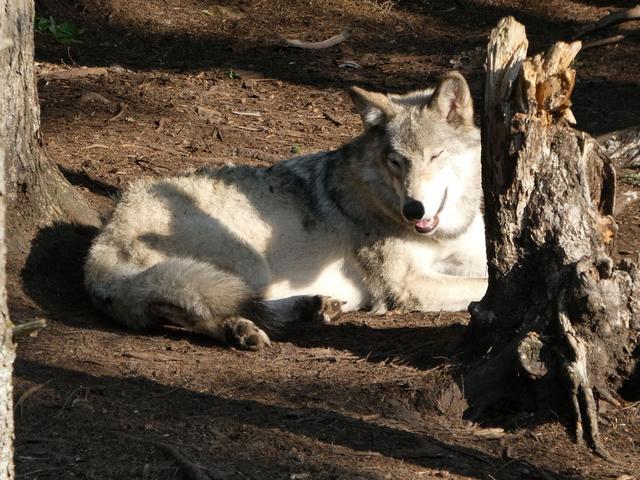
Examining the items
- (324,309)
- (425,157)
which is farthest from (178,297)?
(425,157)

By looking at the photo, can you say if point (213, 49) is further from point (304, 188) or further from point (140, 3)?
point (304, 188)

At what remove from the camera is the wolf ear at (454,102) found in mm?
5818

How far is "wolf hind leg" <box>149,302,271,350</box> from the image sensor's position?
5.07 meters

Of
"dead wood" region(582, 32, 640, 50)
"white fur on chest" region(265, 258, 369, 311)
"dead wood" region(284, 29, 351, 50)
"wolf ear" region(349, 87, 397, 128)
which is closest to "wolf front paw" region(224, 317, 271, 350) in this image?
"white fur on chest" region(265, 258, 369, 311)

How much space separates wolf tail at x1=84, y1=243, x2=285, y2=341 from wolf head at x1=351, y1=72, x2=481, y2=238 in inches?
48.0

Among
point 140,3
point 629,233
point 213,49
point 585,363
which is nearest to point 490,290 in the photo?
point 585,363

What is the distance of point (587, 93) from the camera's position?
9602 mm

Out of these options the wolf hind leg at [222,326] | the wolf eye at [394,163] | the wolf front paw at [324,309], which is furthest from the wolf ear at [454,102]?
the wolf hind leg at [222,326]

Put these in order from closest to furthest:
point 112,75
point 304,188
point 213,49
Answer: point 304,188, point 112,75, point 213,49

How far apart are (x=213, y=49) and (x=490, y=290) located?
6.95 m

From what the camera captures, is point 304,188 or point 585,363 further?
point 304,188

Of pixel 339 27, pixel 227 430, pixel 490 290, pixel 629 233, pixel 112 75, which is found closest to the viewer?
pixel 227 430

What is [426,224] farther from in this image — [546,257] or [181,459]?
[181,459]

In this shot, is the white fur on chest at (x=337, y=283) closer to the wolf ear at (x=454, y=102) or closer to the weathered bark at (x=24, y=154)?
the wolf ear at (x=454, y=102)
